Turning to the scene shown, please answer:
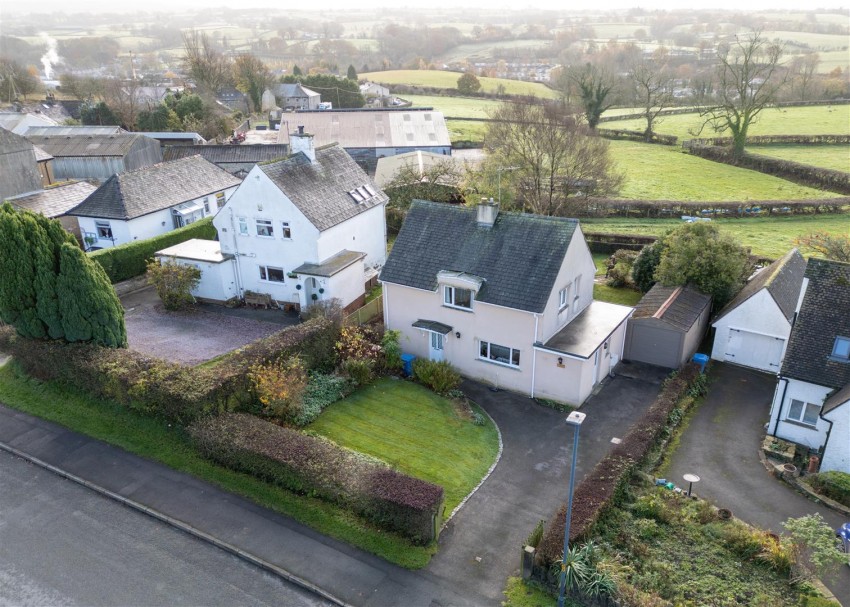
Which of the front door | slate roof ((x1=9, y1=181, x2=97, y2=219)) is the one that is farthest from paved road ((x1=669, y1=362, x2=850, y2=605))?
slate roof ((x1=9, y1=181, x2=97, y2=219))

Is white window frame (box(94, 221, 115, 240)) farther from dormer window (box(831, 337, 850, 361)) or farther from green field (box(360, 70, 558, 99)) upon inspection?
green field (box(360, 70, 558, 99))

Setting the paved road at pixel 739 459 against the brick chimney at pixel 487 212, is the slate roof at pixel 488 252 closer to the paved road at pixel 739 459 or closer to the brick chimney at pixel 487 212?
the brick chimney at pixel 487 212

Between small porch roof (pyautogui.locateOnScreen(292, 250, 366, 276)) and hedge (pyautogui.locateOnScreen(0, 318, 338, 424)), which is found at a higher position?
small porch roof (pyautogui.locateOnScreen(292, 250, 366, 276))

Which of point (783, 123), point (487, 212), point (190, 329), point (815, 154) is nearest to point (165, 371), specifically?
point (190, 329)

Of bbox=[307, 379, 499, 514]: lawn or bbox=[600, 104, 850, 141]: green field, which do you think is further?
bbox=[600, 104, 850, 141]: green field

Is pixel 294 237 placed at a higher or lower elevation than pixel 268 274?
higher

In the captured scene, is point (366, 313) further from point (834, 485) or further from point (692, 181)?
point (692, 181)

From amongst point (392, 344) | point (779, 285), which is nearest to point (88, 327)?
point (392, 344)

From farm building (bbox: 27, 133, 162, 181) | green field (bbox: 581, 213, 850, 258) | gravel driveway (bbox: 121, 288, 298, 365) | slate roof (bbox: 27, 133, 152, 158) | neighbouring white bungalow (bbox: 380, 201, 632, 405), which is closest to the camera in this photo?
neighbouring white bungalow (bbox: 380, 201, 632, 405)
